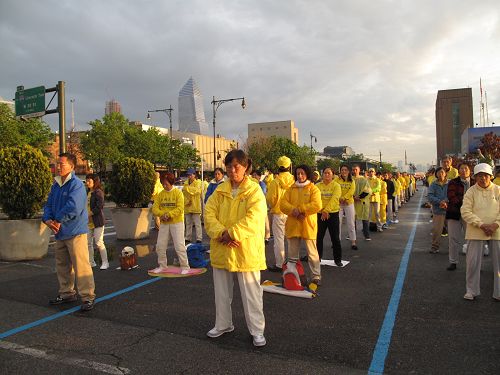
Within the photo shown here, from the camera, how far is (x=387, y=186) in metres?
14.7

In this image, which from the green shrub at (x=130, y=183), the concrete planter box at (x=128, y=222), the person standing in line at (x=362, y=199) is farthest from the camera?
the green shrub at (x=130, y=183)

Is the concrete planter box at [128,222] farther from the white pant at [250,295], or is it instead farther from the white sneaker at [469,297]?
the white sneaker at [469,297]

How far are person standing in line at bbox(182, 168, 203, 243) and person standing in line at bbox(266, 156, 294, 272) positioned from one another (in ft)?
11.1

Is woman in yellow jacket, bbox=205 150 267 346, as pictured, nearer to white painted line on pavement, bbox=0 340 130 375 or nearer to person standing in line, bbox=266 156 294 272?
white painted line on pavement, bbox=0 340 130 375

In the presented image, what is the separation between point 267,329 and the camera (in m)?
4.47

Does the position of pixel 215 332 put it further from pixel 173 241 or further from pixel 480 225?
pixel 480 225

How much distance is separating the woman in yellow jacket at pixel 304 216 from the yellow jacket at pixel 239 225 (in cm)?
219

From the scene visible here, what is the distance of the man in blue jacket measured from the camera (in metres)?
5.22

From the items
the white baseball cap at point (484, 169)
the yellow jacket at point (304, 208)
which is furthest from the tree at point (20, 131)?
the white baseball cap at point (484, 169)

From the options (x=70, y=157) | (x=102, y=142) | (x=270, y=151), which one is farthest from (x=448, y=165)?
(x=270, y=151)

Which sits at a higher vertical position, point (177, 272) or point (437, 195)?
point (437, 195)

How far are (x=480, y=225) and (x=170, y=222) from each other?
5.00 m

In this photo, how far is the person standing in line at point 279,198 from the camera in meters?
7.25

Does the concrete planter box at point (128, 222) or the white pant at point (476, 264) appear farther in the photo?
the concrete planter box at point (128, 222)
